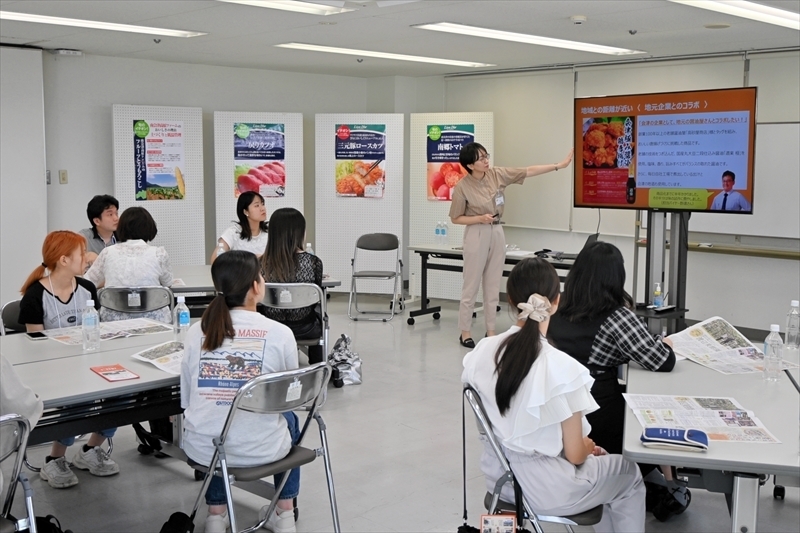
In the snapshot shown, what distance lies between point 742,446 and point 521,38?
513 cm

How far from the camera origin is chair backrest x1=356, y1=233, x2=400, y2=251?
8898mm

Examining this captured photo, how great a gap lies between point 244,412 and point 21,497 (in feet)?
5.36

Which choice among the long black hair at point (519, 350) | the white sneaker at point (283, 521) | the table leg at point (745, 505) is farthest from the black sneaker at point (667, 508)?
the white sneaker at point (283, 521)

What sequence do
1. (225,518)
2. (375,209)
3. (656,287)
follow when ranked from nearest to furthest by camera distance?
(225,518), (656,287), (375,209)

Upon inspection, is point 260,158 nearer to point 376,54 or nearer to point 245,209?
point 376,54

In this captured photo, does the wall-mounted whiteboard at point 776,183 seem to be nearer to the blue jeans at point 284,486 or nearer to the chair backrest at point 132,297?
the chair backrest at point 132,297

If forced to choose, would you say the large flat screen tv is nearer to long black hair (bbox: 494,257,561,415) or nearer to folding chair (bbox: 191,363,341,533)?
long black hair (bbox: 494,257,561,415)

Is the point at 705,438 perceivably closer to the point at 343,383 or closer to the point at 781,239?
the point at 343,383

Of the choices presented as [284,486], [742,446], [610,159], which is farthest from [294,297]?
[742,446]

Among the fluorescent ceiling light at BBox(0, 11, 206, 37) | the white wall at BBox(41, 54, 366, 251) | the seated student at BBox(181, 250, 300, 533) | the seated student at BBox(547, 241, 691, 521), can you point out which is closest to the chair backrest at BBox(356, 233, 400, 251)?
the white wall at BBox(41, 54, 366, 251)

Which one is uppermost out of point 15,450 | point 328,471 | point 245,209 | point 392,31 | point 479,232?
point 392,31

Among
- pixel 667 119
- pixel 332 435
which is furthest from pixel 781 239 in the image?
pixel 332 435

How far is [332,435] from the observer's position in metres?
5.05

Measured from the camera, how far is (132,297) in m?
4.80
